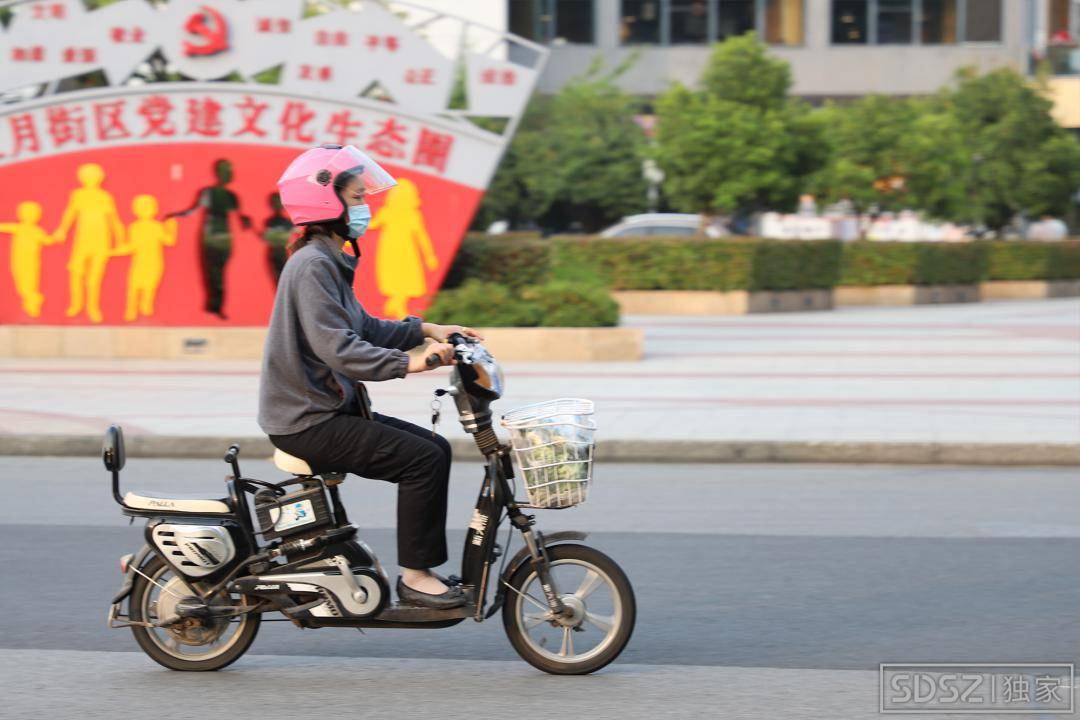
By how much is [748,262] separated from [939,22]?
27556mm

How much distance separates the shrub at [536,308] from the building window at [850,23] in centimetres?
3675

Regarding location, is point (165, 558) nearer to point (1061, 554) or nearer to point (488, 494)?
point (488, 494)

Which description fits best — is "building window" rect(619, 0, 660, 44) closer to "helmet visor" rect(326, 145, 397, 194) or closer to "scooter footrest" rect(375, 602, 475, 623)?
"helmet visor" rect(326, 145, 397, 194)

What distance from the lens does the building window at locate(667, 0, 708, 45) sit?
5128 centimetres

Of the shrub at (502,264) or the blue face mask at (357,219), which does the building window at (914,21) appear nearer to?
the shrub at (502,264)

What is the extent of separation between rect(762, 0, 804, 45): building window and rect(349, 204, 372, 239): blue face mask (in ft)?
157

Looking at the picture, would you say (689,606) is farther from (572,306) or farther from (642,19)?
(642,19)

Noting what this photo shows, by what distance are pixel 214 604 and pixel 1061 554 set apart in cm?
425

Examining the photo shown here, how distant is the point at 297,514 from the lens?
5.20 metres

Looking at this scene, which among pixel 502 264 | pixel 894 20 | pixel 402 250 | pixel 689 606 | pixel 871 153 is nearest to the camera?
pixel 689 606

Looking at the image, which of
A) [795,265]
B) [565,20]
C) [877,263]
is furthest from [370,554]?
[565,20]

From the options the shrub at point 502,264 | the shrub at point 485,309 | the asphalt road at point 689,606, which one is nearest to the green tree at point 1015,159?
the shrub at point 502,264

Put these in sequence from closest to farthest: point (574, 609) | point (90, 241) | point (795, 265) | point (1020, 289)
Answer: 1. point (574, 609)
2. point (90, 241)
3. point (795, 265)
4. point (1020, 289)

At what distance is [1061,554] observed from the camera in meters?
7.46
